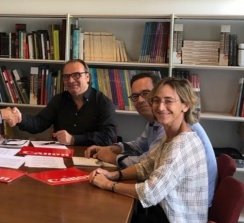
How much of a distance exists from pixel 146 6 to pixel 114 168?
185cm

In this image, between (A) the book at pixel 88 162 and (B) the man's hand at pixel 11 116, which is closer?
(A) the book at pixel 88 162

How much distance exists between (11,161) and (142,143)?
83 centimetres

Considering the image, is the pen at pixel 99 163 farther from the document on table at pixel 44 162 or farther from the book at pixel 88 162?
the document on table at pixel 44 162

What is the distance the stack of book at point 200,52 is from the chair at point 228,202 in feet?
5.19

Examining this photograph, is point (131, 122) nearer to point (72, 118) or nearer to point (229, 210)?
point (72, 118)

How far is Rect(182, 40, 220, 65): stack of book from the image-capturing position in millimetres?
2912

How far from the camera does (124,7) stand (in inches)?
125

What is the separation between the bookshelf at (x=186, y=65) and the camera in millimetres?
2971

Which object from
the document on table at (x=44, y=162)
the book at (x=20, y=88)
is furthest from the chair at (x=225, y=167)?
the book at (x=20, y=88)

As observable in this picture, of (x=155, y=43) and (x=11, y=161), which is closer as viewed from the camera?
(x=11, y=161)

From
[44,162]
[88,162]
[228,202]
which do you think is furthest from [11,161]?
[228,202]

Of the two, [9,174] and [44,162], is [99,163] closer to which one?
[44,162]

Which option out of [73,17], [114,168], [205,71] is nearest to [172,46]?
[205,71]

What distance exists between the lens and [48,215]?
1.15 metres
